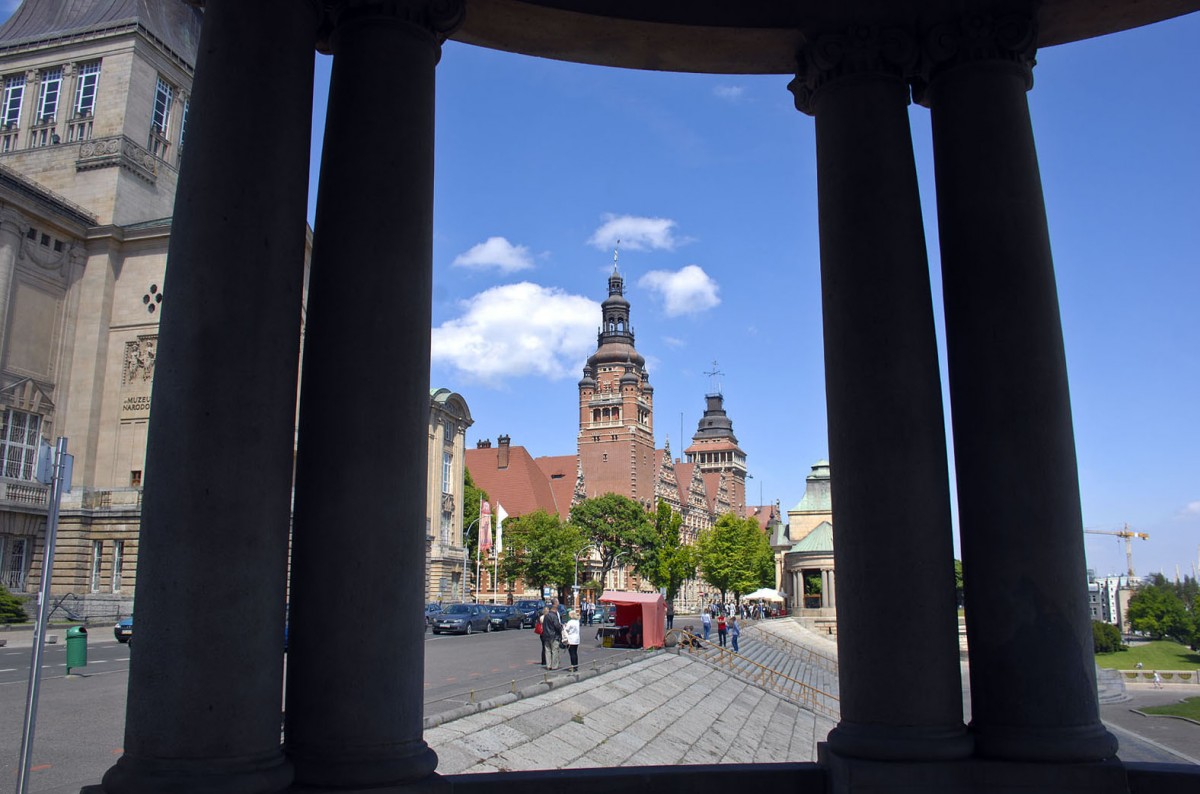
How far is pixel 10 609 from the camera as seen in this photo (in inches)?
1718

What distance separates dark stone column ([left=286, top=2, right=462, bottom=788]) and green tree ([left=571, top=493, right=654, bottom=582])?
348 ft

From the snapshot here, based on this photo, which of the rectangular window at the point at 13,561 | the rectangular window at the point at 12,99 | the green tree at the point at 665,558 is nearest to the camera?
the rectangular window at the point at 13,561

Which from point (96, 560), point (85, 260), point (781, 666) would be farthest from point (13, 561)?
point (781, 666)

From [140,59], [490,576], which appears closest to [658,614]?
[140,59]

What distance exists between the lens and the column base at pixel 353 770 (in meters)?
5.71

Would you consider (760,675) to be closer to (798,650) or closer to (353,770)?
(798,650)

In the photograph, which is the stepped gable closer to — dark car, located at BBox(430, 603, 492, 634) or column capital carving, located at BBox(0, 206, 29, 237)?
column capital carving, located at BBox(0, 206, 29, 237)

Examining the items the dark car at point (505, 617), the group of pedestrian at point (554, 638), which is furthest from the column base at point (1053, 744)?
the dark car at point (505, 617)

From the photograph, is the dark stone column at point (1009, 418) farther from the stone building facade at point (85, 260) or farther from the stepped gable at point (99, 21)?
the stepped gable at point (99, 21)

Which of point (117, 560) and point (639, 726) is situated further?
point (117, 560)

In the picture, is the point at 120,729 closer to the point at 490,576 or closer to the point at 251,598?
the point at 251,598

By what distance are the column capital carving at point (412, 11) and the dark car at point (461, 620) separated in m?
48.1

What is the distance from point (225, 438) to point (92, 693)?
20706 millimetres

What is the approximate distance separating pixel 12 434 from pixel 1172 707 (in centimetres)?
6898
